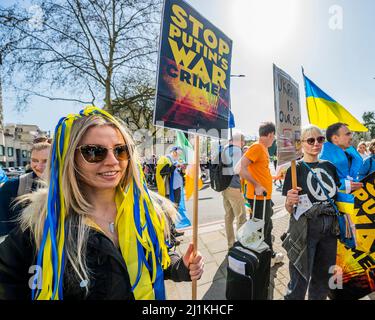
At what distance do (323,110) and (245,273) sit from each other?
104 inches

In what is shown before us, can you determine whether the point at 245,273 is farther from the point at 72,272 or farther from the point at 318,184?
the point at 72,272

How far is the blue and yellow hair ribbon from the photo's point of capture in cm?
99

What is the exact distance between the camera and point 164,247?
1346 millimetres

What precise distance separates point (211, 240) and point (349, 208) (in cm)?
260

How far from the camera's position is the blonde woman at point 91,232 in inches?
39.0

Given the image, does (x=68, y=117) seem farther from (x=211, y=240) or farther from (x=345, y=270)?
(x=211, y=240)

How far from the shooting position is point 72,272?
1.00 m

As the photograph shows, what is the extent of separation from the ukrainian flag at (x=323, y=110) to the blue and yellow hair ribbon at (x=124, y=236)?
9.40ft

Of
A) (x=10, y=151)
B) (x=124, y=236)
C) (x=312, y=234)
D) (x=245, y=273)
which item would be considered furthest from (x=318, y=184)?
(x=10, y=151)

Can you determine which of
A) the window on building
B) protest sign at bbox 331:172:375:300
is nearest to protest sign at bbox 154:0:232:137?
protest sign at bbox 331:172:375:300

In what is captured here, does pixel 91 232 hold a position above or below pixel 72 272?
above

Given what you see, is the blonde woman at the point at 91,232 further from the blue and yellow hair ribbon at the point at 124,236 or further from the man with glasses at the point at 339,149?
the man with glasses at the point at 339,149
